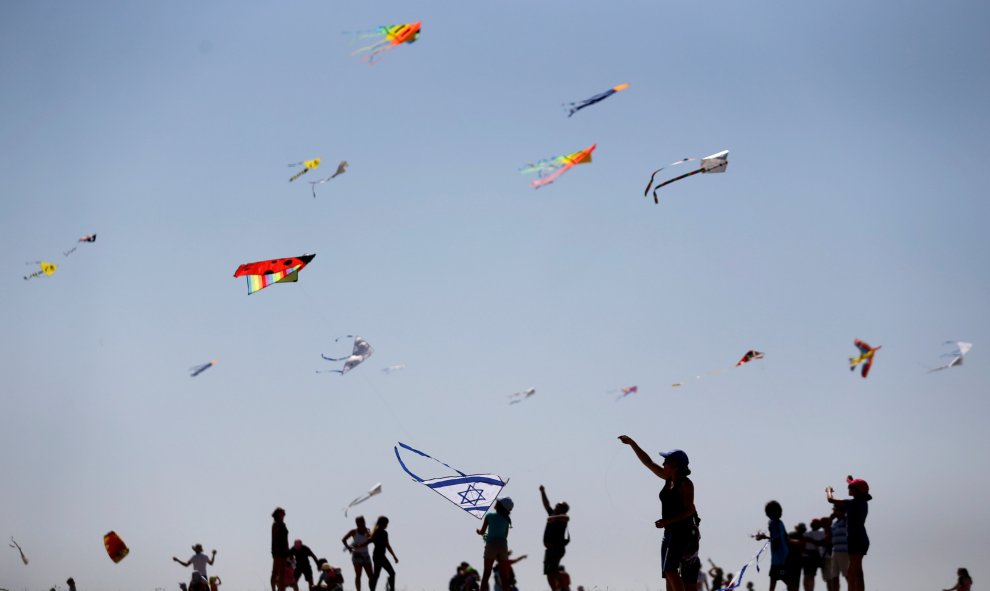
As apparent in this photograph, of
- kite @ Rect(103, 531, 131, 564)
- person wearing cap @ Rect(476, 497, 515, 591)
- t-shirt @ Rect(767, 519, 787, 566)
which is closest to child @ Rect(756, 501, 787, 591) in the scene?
t-shirt @ Rect(767, 519, 787, 566)

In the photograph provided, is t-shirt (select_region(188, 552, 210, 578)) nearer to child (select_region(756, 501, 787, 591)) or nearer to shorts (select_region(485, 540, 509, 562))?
shorts (select_region(485, 540, 509, 562))

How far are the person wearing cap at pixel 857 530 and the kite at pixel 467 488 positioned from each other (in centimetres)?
435

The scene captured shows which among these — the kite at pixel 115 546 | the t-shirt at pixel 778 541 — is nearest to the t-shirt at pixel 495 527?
the t-shirt at pixel 778 541

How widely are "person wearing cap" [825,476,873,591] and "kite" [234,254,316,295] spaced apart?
9713mm

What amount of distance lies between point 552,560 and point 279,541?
4.13 m

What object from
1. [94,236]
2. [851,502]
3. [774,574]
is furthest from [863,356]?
[94,236]

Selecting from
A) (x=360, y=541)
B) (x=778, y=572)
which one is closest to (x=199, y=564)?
(x=360, y=541)

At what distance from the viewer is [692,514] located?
32.6 ft

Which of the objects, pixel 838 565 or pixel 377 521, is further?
pixel 377 521

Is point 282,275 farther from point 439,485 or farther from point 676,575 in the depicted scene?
point 676,575

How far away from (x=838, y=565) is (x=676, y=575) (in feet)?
14.0

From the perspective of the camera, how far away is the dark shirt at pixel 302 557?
1697 cm

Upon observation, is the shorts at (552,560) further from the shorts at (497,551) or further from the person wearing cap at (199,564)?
the person wearing cap at (199,564)

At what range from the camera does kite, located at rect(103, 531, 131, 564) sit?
19.1 metres
